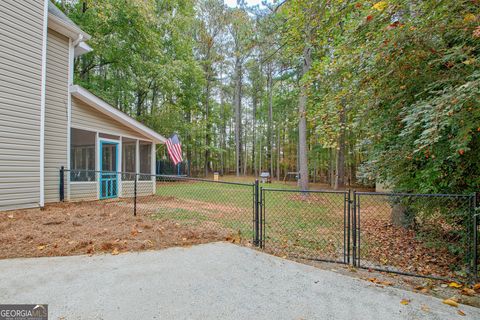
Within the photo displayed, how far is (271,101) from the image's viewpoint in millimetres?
21609

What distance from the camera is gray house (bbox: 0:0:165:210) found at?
17.3 ft

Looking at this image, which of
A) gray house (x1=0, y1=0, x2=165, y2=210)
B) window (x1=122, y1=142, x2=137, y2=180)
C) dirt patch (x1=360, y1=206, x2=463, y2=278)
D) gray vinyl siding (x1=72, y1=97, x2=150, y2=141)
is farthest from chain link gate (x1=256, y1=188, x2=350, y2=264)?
gray vinyl siding (x1=72, y1=97, x2=150, y2=141)

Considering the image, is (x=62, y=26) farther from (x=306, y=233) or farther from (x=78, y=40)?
(x=306, y=233)

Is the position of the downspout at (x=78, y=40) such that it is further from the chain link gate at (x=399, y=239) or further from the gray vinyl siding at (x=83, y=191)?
the chain link gate at (x=399, y=239)

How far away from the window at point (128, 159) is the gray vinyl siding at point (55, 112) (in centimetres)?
207

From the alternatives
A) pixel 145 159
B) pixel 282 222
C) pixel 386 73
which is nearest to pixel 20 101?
pixel 145 159

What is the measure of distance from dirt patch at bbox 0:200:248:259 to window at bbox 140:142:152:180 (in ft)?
12.7

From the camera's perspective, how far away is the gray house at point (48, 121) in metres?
5.27

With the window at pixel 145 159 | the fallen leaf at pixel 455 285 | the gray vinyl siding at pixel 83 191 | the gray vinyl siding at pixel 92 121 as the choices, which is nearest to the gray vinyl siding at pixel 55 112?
the gray vinyl siding at pixel 92 121

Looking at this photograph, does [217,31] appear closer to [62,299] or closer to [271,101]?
[271,101]

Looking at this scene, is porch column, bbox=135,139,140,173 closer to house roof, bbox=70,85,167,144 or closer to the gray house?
the gray house

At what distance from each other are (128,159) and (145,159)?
32.3 inches

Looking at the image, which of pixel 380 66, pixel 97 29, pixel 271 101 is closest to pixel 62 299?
pixel 380 66

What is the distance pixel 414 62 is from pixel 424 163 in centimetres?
143
